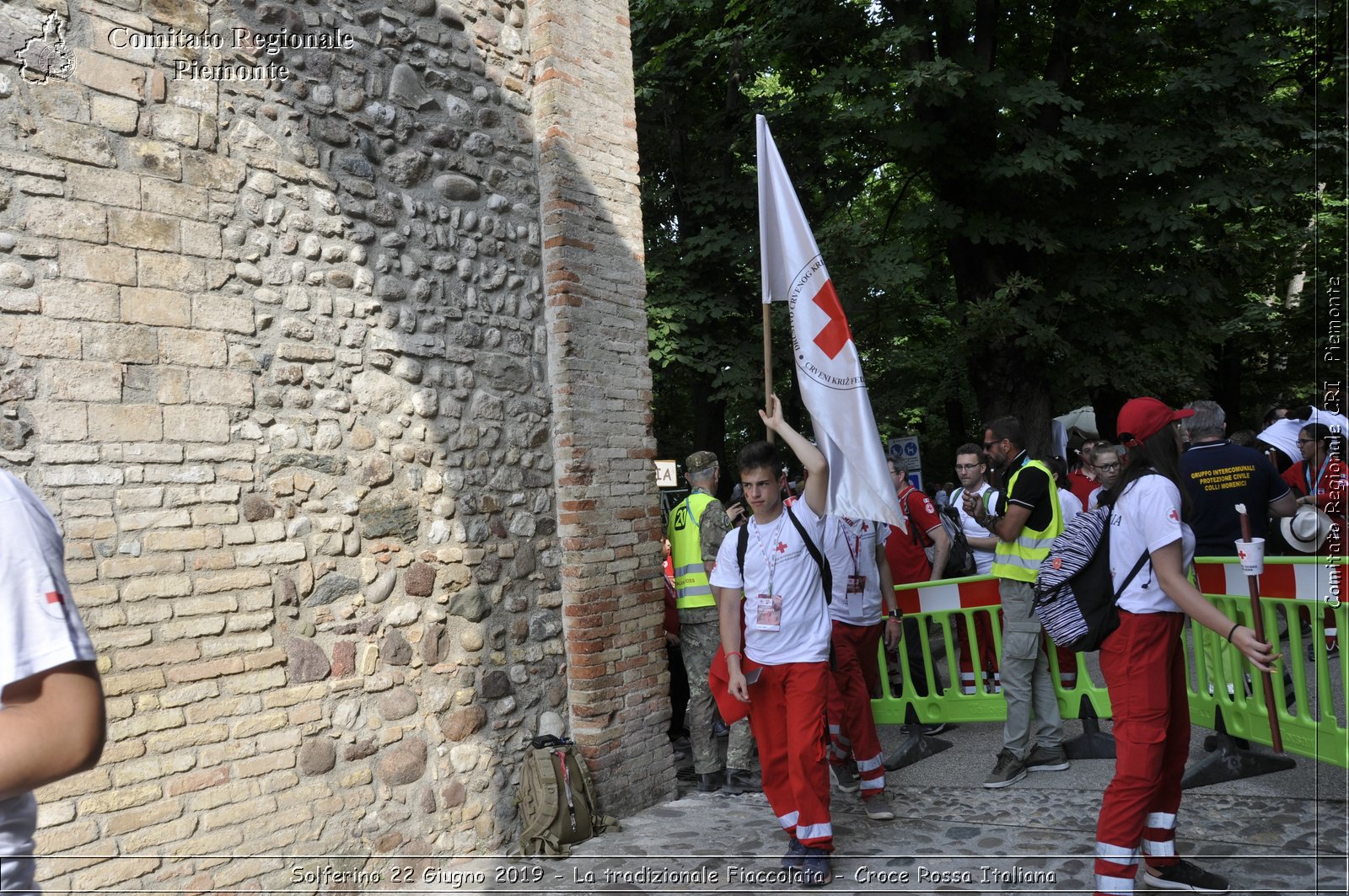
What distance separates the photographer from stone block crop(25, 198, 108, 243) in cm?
401

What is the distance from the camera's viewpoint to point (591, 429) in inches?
240

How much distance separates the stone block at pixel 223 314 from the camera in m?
4.50

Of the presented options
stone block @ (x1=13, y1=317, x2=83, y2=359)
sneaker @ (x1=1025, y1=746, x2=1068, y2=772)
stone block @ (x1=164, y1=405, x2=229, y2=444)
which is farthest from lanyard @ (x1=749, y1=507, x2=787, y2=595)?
stone block @ (x1=13, y1=317, x2=83, y2=359)

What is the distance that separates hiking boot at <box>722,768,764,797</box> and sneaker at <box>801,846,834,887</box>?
1.63m

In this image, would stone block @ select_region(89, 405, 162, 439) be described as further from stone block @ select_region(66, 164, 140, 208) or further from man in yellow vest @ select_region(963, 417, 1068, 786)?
man in yellow vest @ select_region(963, 417, 1068, 786)

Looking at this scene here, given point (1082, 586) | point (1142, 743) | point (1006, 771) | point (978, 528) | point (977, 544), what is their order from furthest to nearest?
point (978, 528) → point (977, 544) → point (1006, 771) → point (1082, 586) → point (1142, 743)

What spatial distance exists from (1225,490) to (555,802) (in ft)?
15.4

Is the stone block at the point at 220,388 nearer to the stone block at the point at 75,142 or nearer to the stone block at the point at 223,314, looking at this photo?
the stone block at the point at 223,314

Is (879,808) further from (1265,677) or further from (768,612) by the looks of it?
(1265,677)

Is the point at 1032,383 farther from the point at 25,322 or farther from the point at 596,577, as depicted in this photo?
the point at 25,322

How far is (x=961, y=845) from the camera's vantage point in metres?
5.06

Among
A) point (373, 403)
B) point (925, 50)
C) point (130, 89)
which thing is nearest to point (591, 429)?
point (373, 403)

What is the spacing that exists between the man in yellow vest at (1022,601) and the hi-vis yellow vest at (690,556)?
1.89 metres

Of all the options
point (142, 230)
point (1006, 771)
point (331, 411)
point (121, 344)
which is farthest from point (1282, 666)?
point (142, 230)
